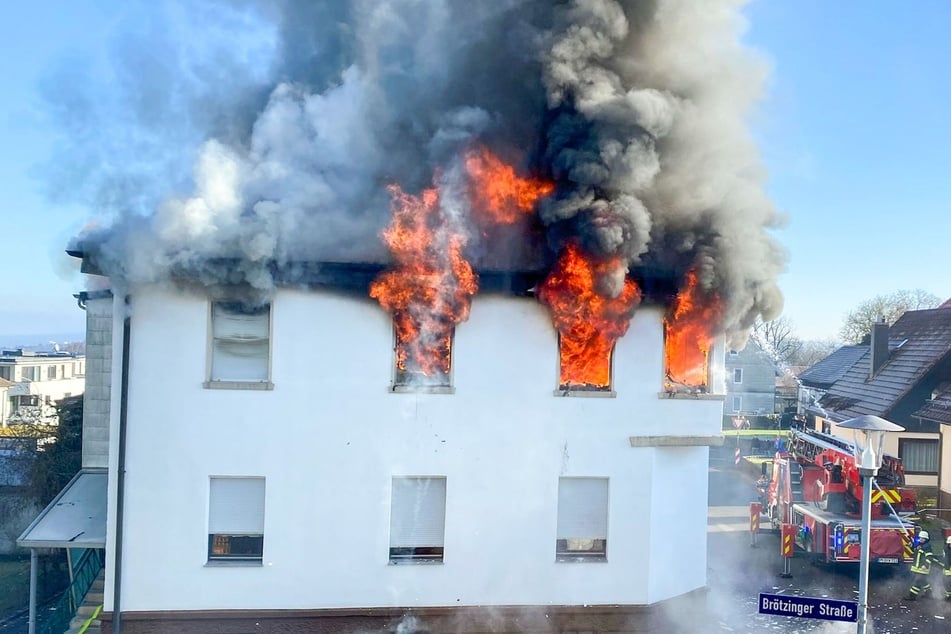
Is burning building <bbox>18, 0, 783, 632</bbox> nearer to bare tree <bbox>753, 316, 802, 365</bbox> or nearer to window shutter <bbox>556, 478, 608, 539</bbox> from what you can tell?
window shutter <bbox>556, 478, 608, 539</bbox>

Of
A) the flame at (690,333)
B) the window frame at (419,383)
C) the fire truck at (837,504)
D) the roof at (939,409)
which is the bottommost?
the fire truck at (837,504)

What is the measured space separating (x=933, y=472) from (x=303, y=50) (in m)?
20.9

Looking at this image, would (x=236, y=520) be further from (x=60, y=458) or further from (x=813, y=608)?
(x=60, y=458)

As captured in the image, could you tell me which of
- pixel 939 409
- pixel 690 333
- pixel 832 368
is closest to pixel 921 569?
pixel 939 409

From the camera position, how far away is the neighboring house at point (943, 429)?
1786 centimetres

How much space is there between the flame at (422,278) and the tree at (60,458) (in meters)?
9.84

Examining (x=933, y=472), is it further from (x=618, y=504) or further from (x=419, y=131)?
(x=419, y=131)

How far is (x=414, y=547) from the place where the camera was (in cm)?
935

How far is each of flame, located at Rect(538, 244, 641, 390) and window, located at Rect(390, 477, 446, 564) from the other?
2.51m

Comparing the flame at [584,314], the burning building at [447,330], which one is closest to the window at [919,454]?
the burning building at [447,330]

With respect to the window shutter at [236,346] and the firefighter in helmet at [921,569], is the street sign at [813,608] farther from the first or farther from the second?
the firefighter in helmet at [921,569]

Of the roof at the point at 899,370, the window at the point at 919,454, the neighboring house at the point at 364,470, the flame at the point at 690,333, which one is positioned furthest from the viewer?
the roof at the point at 899,370

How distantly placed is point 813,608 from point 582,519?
348 centimetres

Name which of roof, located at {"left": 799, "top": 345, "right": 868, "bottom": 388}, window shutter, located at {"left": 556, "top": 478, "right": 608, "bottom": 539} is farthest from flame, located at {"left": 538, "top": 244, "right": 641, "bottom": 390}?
roof, located at {"left": 799, "top": 345, "right": 868, "bottom": 388}
